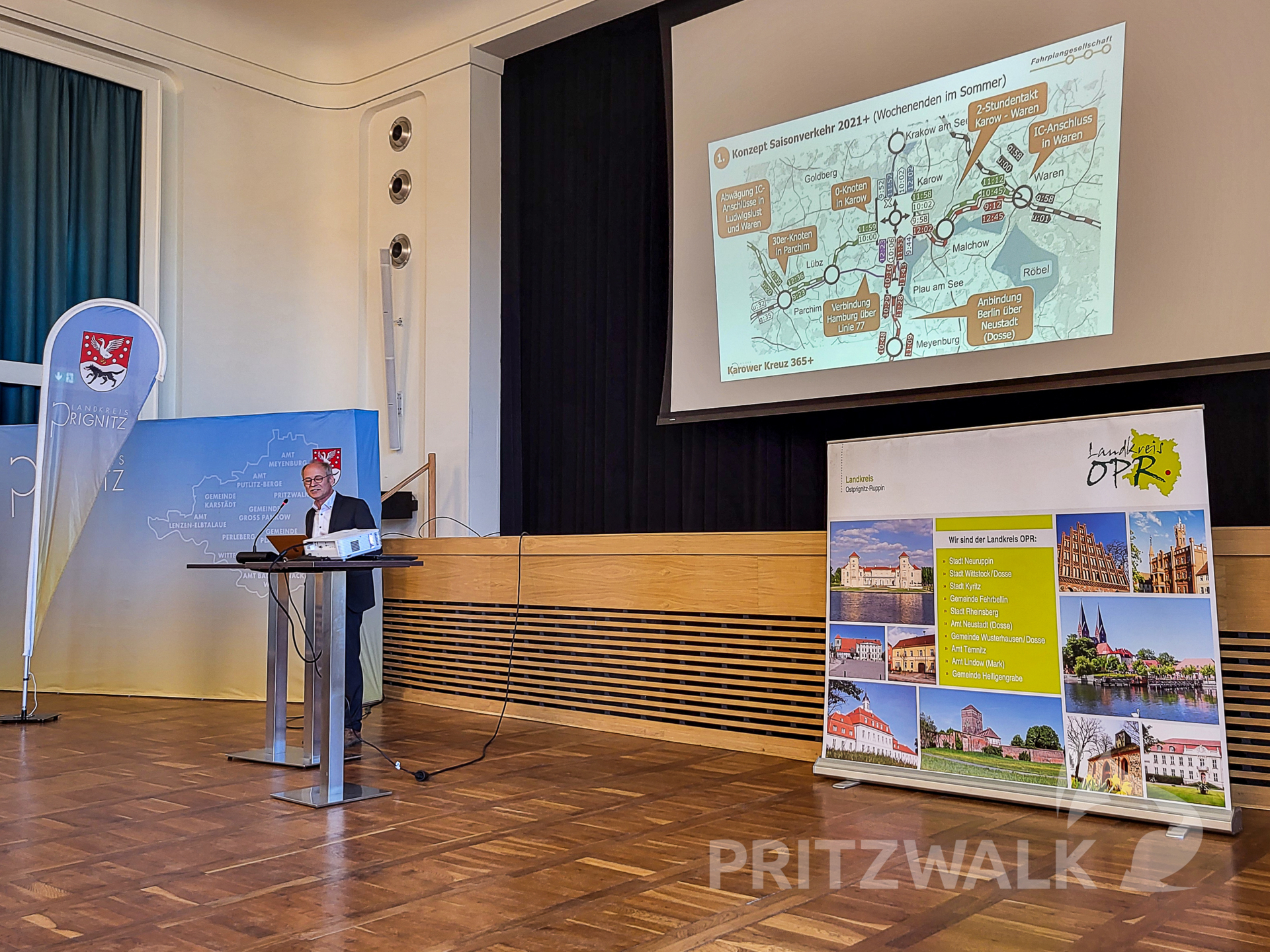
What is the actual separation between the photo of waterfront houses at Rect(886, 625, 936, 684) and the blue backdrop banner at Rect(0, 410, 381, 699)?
3.00 m

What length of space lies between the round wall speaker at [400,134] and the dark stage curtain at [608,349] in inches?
28.5

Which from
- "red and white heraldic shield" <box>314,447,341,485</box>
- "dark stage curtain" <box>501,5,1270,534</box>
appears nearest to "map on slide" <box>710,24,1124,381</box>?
"dark stage curtain" <box>501,5,1270,534</box>

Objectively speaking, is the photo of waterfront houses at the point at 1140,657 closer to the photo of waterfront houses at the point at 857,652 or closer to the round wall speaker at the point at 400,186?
the photo of waterfront houses at the point at 857,652

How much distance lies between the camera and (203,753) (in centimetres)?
438

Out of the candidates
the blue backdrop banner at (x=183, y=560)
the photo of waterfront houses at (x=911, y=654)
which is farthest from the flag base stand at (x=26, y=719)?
the photo of waterfront houses at (x=911, y=654)

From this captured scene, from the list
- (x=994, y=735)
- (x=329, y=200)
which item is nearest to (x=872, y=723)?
(x=994, y=735)

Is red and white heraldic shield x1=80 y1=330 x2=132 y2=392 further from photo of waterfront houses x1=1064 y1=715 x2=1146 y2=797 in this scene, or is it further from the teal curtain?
photo of waterfront houses x1=1064 y1=715 x2=1146 y2=797

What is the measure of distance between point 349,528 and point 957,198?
286 cm

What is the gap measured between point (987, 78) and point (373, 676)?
425 cm

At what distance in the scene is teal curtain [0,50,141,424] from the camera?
20.8 ft

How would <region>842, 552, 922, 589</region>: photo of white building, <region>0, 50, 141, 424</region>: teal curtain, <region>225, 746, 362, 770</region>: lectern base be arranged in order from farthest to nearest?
<region>0, 50, 141, 424</region>: teal curtain
<region>225, 746, 362, 770</region>: lectern base
<region>842, 552, 922, 589</region>: photo of white building

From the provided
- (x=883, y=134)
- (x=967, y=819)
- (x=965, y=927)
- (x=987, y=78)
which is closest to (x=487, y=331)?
(x=883, y=134)

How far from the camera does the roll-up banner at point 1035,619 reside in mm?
3316

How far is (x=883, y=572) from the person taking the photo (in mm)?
3961
